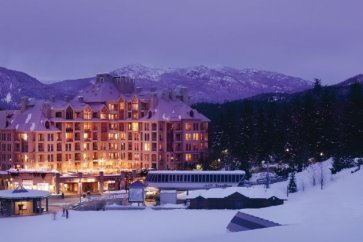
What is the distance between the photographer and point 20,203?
171 feet

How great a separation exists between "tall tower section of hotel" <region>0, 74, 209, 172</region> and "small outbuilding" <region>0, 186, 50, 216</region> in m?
21.9

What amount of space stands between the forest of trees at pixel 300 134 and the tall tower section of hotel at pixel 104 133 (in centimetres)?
532

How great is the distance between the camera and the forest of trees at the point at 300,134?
69.7 m

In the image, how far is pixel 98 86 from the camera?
85.5m

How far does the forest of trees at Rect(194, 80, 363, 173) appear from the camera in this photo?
6969 cm

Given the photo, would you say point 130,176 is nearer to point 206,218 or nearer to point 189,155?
point 189,155

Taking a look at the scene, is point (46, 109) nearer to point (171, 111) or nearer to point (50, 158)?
point (50, 158)

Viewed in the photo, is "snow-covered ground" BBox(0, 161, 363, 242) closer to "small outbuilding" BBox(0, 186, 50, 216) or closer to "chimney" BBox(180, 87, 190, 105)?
"small outbuilding" BBox(0, 186, 50, 216)

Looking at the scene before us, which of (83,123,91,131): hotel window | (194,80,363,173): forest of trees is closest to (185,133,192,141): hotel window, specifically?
(194,80,363,173): forest of trees

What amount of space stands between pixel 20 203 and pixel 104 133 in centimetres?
3023

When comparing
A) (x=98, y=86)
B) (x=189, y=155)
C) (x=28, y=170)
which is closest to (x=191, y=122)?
(x=189, y=155)

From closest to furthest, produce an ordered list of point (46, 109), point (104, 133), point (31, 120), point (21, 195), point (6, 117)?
point (21, 195) → point (31, 120) → point (46, 109) → point (6, 117) → point (104, 133)

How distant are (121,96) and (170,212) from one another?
34.9m

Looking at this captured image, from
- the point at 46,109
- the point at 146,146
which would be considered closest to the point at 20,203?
the point at 46,109
